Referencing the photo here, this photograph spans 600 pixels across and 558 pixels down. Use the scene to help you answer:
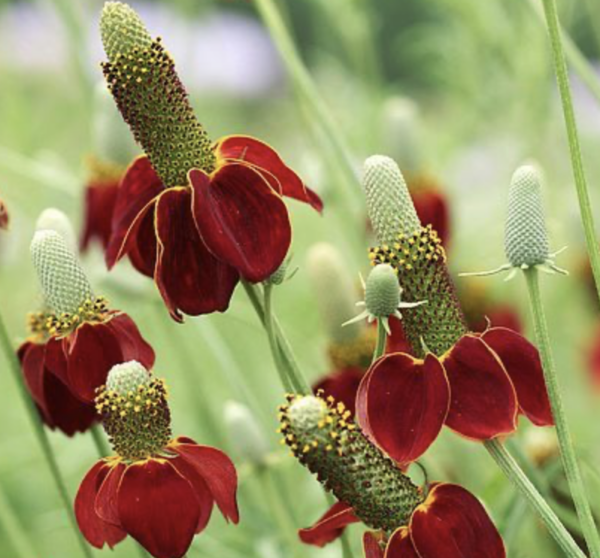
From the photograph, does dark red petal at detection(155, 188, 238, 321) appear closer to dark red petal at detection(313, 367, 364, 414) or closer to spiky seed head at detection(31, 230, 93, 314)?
spiky seed head at detection(31, 230, 93, 314)

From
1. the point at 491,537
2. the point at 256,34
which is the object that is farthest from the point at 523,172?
the point at 256,34

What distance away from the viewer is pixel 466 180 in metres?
2.90

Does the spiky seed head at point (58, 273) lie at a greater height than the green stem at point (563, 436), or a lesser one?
greater

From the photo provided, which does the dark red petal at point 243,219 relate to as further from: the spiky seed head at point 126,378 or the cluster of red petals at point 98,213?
the cluster of red petals at point 98,213

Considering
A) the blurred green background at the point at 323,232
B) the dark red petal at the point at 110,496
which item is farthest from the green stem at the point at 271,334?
the blurred green background at the point at 323,232

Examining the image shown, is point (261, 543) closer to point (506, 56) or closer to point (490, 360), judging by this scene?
point (490, 360)

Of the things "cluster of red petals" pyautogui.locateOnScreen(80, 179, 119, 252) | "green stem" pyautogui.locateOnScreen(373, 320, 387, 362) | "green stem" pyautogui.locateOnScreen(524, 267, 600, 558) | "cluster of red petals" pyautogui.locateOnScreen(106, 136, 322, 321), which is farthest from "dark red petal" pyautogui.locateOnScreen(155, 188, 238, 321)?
"cluster of red petals" pyautogui.locateOnScreen(80, 179, 119, 252)

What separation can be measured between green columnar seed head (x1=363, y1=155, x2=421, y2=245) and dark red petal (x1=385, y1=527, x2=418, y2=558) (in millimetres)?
186

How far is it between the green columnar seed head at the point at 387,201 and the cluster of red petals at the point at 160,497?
0.58ft

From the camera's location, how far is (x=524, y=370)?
0.91 metres

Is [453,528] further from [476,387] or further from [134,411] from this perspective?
[134,411]

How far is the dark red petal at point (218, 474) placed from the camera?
864mm

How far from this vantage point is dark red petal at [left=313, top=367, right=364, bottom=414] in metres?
1.18

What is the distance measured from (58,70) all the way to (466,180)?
117cm
